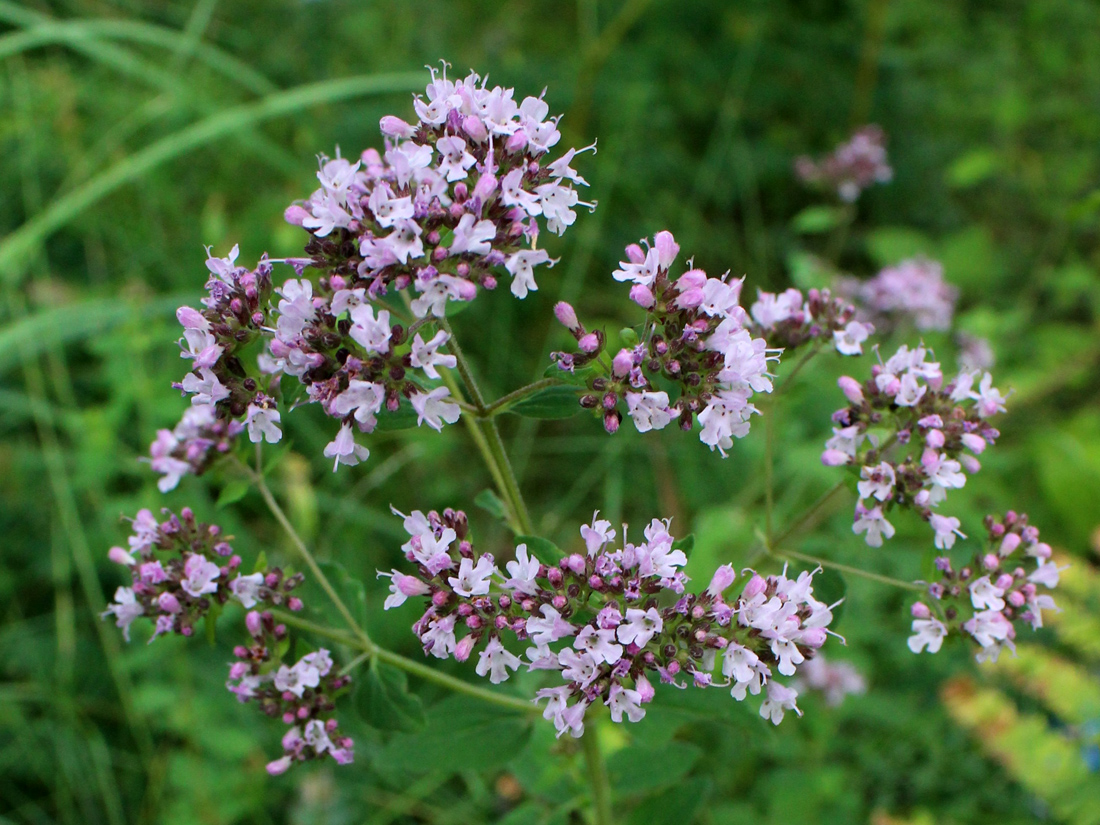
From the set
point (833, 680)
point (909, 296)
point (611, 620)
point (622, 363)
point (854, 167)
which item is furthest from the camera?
point (854, 167)

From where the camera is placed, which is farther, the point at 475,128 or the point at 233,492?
the point at 233,492

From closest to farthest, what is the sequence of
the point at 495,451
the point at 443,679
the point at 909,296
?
the point at 495,451
the point at 443,679
the point at 909,296

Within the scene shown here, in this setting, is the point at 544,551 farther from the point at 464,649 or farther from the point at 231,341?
the point at 231,341

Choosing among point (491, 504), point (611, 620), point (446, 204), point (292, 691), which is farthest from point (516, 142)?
point (292, 691)

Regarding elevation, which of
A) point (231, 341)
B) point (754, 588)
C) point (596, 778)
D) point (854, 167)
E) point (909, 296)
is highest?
point (854, 167)

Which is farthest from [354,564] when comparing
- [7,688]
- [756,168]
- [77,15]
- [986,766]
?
[77,15]

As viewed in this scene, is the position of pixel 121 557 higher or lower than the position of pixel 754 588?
higher

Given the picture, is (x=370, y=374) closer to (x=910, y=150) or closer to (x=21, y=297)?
(x=21, y=297)
